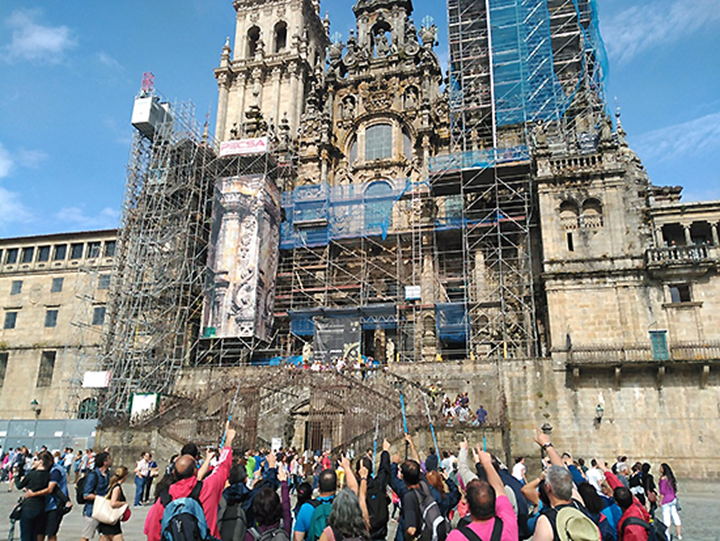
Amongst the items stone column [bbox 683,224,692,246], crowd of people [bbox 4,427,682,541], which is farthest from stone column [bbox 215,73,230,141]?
crowd of people [bbox 4,427,682,541]

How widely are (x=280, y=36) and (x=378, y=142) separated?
17.9m

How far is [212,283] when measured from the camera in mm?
36125

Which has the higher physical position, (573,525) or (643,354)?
(643,354)

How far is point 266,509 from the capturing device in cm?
585

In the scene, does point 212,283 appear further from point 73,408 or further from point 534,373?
point 534,373

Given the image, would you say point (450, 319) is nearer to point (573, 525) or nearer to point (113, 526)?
point (113, 526)

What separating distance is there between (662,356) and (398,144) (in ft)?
70.1

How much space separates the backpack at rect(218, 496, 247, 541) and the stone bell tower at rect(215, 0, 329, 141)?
133ft

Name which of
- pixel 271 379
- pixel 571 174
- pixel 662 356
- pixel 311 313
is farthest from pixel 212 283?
pixel 662 356

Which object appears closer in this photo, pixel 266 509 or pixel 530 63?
pixel 266 509

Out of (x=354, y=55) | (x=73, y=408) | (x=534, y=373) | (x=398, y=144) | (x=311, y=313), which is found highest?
(x=354, y=55)

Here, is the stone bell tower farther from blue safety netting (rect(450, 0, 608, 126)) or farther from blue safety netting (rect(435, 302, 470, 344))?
blue safety netting (rect(435, 302, 470, 344))

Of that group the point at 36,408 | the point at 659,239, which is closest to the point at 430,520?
the point at 659,239

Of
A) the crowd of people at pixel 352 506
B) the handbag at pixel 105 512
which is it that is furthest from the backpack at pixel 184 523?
the handbag at pixel 105 512
